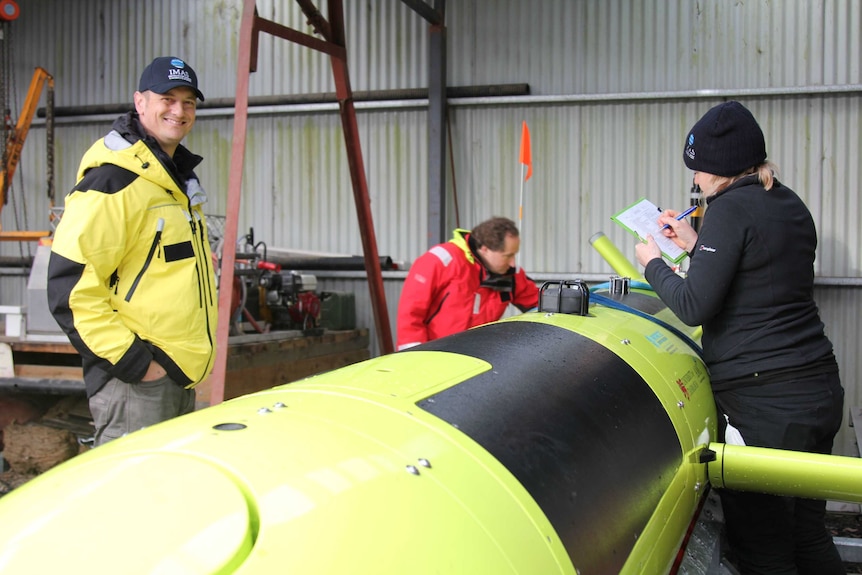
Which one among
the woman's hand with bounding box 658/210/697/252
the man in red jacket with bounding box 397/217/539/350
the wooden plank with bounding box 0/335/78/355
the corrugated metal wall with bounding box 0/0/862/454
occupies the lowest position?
the wooden plank with bounding box 0/335/78/355

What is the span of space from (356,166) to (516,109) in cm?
172

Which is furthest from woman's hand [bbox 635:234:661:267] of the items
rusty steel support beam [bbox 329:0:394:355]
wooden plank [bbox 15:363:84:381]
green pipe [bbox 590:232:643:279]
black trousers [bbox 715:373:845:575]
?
wooden plank [bbox 15:363:84:381]

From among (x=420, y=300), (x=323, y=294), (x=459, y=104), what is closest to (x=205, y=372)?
(x=420, y=300)

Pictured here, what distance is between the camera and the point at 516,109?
19.0ft

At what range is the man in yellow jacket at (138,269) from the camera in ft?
5.67

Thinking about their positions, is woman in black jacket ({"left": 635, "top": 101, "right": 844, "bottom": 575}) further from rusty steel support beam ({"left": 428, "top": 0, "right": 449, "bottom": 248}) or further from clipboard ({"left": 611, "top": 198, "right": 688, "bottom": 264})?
rusty steel support beam ({"left": 428, "top": 0, "right": 449, "bottom": 248})

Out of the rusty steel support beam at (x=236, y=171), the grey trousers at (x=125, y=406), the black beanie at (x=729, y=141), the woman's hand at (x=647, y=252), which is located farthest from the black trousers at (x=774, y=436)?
the rusty steel support beam at (x=236, y=171)

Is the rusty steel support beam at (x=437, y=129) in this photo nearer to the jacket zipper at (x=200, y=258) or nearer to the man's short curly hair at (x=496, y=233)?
the man's short curly hair at (x=496, y=233)

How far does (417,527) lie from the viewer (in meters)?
0.71

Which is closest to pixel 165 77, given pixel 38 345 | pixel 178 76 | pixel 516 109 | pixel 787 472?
pixel 178 76

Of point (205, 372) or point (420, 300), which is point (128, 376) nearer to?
point (205, 372)

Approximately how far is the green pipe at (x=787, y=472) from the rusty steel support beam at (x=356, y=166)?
342cm

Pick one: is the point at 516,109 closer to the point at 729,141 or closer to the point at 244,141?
the point at 244,141

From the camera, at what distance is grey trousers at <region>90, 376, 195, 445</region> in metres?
1.85
